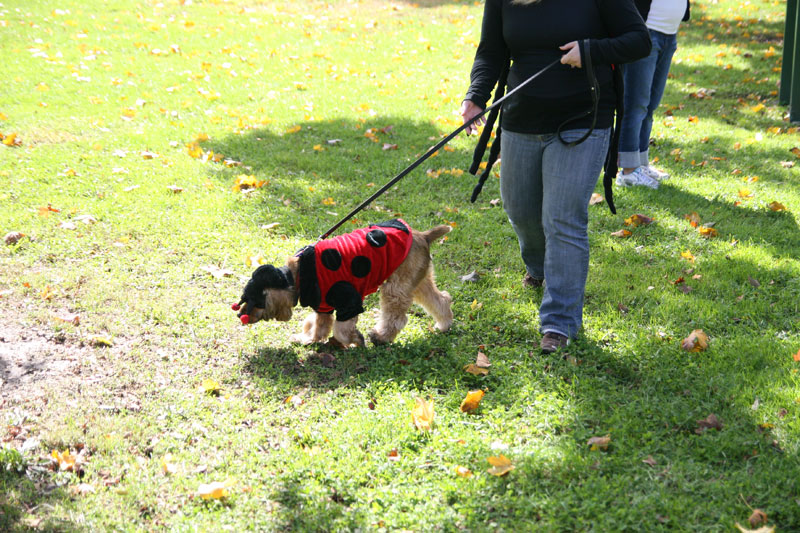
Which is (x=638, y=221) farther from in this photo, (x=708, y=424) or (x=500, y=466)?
(x=500, y=466)

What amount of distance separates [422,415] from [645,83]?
15.0ft

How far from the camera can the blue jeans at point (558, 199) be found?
153 inches

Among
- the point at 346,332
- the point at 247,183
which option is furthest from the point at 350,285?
the point at 247,183

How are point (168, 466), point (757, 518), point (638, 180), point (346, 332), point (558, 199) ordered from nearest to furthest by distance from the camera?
point (757, 518) → point (168, 466) → point (558, 199) → point (346, 332) → point (638, 180)

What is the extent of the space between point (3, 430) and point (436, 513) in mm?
2325

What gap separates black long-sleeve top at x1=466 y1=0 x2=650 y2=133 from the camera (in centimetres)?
367

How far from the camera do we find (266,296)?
3832 mm

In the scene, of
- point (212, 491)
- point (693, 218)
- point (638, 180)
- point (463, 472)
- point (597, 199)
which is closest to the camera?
point (212, 491)

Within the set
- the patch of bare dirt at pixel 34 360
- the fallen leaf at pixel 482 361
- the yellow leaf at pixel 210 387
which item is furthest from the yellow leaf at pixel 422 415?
the patch of bare dirt at pixel 34 360

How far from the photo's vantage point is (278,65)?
11.4 metres

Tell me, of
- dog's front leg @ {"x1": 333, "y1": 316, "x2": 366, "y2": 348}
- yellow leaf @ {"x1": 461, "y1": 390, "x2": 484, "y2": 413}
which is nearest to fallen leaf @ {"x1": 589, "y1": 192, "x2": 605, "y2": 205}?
dog's front leg @ {"x1": 333, "y1": 316, "x2": 366, "y2": 348}

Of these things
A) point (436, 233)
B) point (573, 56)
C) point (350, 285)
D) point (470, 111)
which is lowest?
point (350, 285)

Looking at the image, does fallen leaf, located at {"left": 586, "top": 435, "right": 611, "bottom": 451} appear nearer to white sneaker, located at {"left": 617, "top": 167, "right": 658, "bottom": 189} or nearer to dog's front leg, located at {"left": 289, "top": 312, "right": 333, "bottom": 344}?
dog's front leg, located at {"left": 289, "top": 312, "right": 333, "bottom": 344}

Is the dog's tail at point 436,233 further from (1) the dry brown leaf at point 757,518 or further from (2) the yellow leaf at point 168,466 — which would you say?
(1) the dry brown leaf at point 757,518
